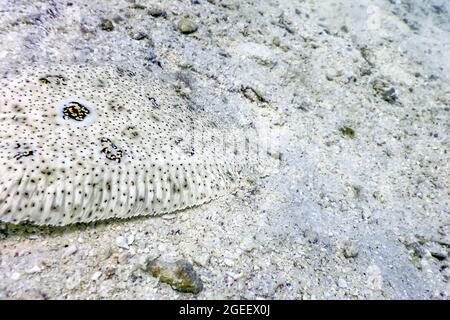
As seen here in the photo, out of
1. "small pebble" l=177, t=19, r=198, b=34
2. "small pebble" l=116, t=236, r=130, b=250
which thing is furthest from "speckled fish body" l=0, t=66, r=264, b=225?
"small pebble" l=177, t=19, r=198, b=34

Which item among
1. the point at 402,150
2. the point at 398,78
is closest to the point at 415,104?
the point at 398,78

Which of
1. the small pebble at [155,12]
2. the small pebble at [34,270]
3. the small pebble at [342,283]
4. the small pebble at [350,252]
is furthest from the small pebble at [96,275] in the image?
the small pebble at [155,12]

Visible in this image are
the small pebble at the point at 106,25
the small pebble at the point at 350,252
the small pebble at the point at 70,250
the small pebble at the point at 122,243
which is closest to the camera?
the small pebble at the point at 70,250

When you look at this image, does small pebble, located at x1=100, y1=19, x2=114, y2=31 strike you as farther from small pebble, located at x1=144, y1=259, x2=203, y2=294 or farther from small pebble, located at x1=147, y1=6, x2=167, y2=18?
small pebble, located at x1=144, y1=259, x2=203, y2=294

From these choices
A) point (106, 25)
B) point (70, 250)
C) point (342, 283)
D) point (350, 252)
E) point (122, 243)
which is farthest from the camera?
point (106, 25)

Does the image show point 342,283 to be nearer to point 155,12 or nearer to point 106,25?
point 106,25

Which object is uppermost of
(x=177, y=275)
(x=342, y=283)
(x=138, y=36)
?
(x=138, y=36)

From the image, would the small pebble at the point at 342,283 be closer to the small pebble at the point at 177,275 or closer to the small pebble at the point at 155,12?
the small pebble at the point at 177,275

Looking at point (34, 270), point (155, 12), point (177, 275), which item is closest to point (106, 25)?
point (155, 12)
